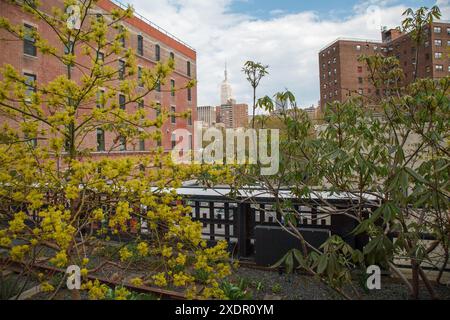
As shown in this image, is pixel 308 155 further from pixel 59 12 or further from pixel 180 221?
pixel 59 12

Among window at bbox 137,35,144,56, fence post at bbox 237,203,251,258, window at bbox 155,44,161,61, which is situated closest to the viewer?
fence post at bbox 237,203,251,258

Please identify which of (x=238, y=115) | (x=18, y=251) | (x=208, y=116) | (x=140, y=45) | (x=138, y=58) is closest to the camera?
(x=18, y=251)

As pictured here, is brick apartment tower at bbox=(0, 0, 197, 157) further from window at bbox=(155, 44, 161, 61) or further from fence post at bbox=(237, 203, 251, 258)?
fence post at bbox=(237, 203, 251, 258)

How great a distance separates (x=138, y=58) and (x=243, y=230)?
1259cm

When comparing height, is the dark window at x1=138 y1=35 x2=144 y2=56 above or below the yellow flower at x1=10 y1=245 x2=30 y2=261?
above

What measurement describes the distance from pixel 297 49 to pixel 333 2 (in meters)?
1.99

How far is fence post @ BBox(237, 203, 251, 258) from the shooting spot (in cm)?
516

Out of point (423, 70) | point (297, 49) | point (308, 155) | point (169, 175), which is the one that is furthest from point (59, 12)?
point (423, 70)

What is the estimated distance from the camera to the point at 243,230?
17.0ft


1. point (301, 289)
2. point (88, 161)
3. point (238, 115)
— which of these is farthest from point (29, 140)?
point (238, 115)

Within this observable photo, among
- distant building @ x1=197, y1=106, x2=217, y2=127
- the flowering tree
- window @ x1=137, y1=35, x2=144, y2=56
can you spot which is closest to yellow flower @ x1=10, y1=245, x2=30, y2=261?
the flowering tree

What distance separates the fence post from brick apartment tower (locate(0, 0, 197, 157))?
630cm

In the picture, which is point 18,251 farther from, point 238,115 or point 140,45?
point 140,45

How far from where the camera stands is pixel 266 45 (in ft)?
17.3
